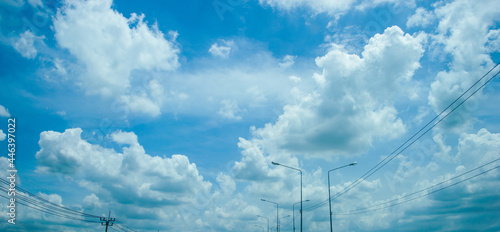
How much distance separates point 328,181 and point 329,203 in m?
4.40

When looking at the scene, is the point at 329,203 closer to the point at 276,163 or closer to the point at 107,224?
the point at 276,163


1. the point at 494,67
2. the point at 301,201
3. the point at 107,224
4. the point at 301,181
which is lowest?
the point at 107,224

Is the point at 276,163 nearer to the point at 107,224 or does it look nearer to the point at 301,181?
the point at 301,181

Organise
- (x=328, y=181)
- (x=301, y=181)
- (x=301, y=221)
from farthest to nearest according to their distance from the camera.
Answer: (x=301, y=181), (x=301, y=221), (x=328, y=181)

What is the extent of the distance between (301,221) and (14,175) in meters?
39.0

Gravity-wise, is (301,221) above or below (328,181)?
below

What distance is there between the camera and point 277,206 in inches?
3327

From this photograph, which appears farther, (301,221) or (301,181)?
(301,181)

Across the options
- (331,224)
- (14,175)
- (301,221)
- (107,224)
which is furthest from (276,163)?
(107,224)

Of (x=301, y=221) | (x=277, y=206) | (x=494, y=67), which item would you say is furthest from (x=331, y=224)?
(x=277, y=206)

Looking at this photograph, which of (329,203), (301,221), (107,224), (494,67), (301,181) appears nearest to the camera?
(494,67)

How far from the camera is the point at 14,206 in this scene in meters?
33.4

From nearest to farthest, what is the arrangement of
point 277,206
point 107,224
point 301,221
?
point 301,221 < point 107,224 < point 277,206

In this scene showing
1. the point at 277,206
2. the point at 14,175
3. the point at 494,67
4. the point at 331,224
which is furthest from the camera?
the point at 277,206
